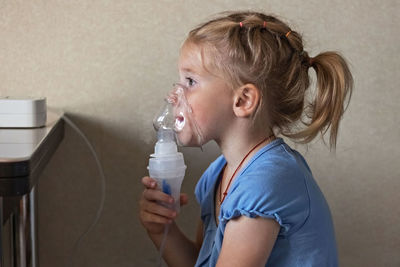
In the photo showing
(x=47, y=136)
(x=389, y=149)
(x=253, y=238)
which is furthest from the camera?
(x=389, y=149)

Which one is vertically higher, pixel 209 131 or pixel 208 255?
pixel 209 131

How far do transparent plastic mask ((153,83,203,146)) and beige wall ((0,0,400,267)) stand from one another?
40 cm

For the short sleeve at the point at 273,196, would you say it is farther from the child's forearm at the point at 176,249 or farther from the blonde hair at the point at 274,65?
the child's forearm at the point at 176,249

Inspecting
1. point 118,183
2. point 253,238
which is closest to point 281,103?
point 253,238

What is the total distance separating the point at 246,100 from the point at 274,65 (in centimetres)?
8

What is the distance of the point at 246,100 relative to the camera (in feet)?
3.47

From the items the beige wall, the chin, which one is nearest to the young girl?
the chin

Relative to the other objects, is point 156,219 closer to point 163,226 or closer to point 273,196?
point 163,226

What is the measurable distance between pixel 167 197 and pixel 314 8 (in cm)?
75

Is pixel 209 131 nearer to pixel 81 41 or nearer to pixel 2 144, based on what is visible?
pixel 2 144

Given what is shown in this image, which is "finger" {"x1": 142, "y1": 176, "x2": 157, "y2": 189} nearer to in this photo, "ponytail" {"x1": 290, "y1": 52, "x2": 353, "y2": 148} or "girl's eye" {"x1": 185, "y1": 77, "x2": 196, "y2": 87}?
"girl's eye" {"x1": 185, "y1": 77, "x2": 196, "y2": 87}

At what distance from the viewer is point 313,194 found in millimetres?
1021

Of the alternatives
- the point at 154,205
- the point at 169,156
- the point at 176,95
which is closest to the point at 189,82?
the point at 176,95

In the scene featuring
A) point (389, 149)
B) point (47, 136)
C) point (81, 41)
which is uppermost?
point (81, 41)
